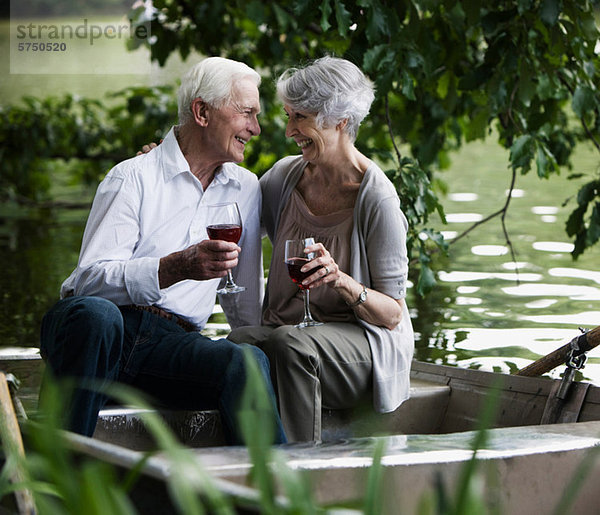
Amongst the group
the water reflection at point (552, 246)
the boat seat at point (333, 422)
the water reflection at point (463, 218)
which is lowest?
the water reflection at point (552, 246)

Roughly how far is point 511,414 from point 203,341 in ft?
3.02

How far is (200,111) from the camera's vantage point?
3080mm

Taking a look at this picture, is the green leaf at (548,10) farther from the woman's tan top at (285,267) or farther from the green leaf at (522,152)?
the woman's tan top at (285,267)

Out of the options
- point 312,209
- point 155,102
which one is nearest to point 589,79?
point 312,209

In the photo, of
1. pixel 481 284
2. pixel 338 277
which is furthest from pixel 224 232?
pixel 481 284

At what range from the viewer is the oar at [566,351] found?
9.89 feet

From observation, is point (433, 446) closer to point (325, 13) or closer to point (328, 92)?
point (328, 92)

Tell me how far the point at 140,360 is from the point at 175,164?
0.58 m

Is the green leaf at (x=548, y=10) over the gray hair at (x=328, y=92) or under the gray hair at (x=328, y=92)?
over

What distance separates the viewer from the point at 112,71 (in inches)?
1185

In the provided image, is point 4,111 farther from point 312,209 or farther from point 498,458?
point 498,458

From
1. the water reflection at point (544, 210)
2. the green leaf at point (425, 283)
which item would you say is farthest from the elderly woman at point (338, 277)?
the water reflection at point (544, 210)

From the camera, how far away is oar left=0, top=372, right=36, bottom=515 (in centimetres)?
185

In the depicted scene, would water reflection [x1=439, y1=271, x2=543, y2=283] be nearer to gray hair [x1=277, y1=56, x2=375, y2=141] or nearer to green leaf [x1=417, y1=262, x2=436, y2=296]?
green leaf [x1=417, y1=262, x2=436, y2=296]
